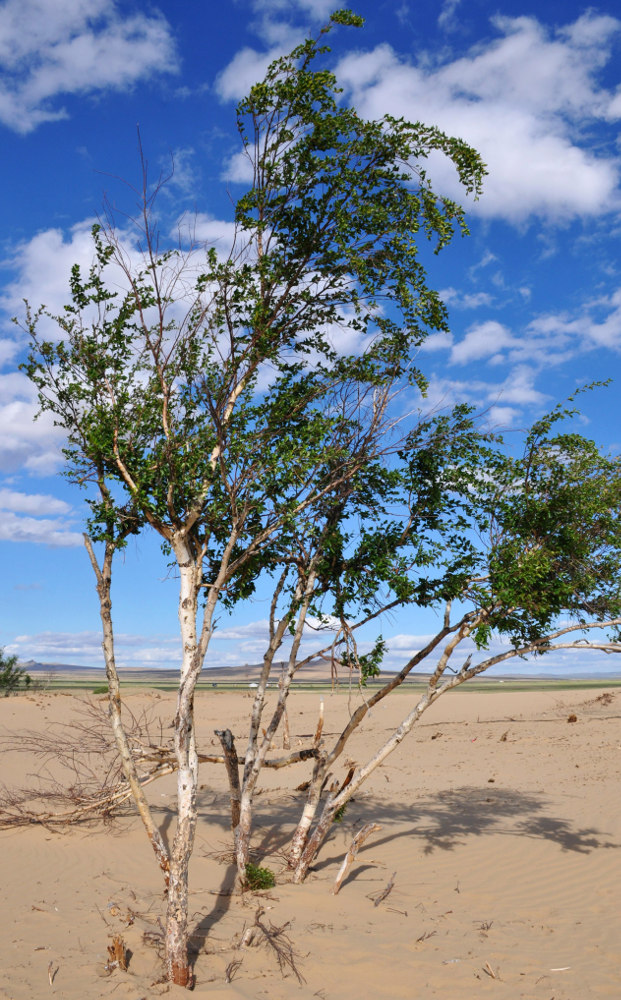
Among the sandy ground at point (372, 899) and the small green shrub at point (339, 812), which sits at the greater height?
the small green shrub at point (339, 812)

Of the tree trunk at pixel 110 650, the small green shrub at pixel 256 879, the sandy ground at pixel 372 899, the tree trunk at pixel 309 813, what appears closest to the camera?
the sandy ground at pixel 372 899

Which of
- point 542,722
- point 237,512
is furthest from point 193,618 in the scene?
point 542,722

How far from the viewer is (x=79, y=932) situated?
9188 mm

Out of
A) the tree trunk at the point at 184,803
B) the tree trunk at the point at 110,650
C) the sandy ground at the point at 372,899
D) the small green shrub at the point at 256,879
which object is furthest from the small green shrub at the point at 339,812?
the tree trunk at the point at 184,803

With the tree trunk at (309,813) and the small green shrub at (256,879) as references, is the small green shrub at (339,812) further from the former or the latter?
the small green shrub at (256,879)

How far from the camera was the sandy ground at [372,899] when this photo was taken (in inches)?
338

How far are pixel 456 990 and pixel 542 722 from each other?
24.8m

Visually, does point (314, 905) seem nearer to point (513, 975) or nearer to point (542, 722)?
point (513, 975)

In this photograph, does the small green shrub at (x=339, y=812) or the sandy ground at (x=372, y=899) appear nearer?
the sandy ground at (x=372, y=899)

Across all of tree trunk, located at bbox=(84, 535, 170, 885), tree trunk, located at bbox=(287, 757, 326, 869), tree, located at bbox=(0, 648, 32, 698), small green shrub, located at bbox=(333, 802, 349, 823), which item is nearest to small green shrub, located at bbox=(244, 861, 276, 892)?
tree trunk, located at bbox=(287, 757, 326, 869)

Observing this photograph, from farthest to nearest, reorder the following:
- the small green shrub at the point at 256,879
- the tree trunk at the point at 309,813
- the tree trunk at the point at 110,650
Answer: the tree trunk at the point at 309,813 < the small green shrub at the point at 256,879 < the tree trunk at the point at 110,650

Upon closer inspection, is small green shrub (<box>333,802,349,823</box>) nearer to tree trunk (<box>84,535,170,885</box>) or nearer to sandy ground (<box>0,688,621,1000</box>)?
sandy ground (<box>0,688,621,1000</box>)

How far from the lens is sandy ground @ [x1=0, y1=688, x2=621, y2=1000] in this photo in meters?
8.59

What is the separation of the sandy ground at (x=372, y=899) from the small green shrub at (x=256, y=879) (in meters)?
0.17
